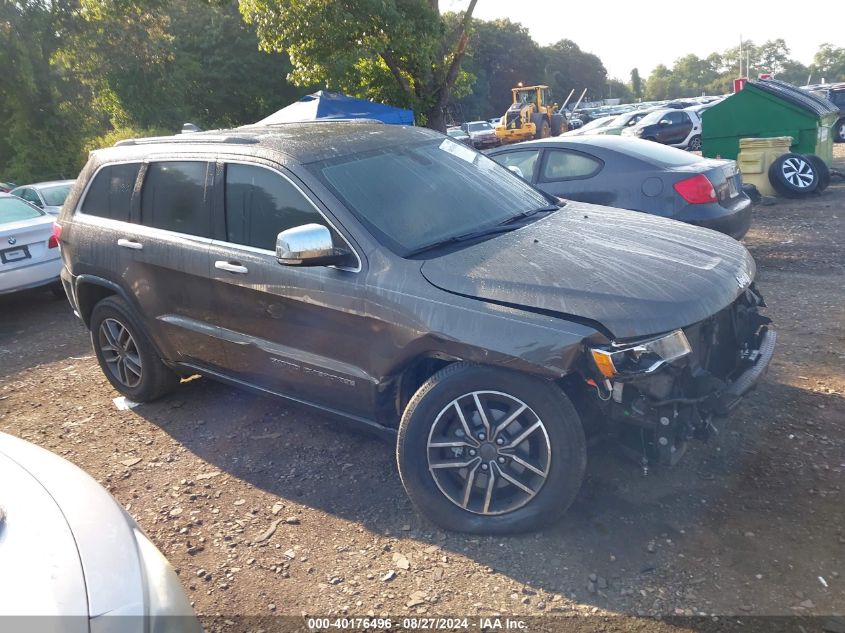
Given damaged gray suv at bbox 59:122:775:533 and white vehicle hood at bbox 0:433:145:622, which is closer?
white vehicle hood at bbox 0:433:145:622

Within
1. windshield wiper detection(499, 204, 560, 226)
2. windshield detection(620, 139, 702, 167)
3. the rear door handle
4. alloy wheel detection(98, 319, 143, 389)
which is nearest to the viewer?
windshield wiper detection(499, 204, 560, 226)

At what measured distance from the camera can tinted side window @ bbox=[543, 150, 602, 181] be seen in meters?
6.95

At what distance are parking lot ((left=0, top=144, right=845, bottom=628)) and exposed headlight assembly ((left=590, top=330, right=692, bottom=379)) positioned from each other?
46cm

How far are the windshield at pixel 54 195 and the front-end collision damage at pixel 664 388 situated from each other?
1053 centimetres

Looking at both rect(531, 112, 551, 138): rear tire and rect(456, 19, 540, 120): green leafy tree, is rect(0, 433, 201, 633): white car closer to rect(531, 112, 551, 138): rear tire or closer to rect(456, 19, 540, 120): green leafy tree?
rect(531, 112, 551, 138): rear tire

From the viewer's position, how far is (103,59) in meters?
25.0

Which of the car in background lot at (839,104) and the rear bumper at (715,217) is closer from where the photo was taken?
the rear bumper at (715,217)

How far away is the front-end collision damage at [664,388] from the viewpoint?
2.94 metres

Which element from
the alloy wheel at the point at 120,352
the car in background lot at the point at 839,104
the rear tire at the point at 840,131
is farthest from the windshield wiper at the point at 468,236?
the rear tire at the point at 840,131

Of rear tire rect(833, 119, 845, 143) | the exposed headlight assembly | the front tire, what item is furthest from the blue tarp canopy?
rear tire rect(833, 119, 845, 143)

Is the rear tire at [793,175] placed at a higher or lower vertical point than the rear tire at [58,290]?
higher

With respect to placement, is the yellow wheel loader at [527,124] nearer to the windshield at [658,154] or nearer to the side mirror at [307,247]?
the windshield at [658,154]

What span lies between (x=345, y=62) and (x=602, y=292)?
11411mm

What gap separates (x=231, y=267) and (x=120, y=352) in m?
1.61
